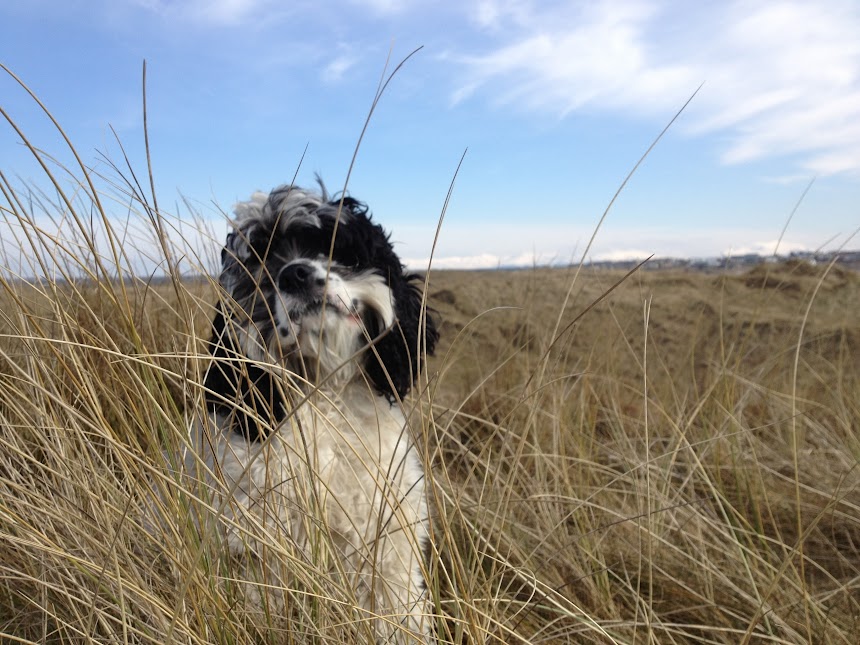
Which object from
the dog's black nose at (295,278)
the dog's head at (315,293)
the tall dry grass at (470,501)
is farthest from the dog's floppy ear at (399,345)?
the dog's black nose at (295,278)

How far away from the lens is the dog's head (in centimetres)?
224

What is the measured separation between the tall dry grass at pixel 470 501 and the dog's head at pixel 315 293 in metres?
0.23

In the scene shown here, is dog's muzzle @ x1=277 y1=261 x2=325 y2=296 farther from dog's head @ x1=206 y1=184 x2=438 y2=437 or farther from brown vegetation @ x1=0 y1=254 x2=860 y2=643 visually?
brown vegetation @ x1=0 y1=254 x2=860 y2=643

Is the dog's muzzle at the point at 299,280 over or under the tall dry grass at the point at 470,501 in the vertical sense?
over

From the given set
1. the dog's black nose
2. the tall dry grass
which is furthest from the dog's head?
the tall dry grass

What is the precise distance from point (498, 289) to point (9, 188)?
227 inches

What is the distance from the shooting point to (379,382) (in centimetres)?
249

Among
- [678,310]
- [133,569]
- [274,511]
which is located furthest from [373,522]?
[678,310]

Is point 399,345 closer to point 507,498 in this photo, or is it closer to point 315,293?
point 315,293

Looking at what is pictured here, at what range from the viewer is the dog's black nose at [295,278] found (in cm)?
223

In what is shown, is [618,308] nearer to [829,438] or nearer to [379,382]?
[829,438]

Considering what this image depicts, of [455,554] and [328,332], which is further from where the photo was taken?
[328,332]

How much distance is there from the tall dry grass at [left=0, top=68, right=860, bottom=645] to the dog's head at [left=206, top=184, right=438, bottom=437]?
0.75ft

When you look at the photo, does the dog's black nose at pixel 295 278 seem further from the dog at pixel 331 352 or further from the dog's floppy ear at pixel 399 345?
the dog's floppy ear at pixel 399 345
